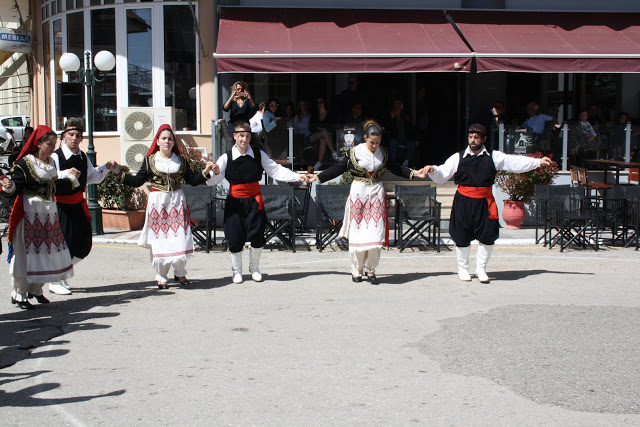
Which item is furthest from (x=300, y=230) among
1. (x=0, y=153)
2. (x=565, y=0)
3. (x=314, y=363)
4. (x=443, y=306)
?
(x=0, y=153)

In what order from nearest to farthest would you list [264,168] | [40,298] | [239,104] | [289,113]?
[40,298], [264,168], [239,104], [289,113]

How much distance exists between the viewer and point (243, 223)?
9.01 m

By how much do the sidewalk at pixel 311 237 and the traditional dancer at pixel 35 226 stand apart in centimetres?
470

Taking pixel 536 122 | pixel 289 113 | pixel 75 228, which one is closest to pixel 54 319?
pixel 75 228

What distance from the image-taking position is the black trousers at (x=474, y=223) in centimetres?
900

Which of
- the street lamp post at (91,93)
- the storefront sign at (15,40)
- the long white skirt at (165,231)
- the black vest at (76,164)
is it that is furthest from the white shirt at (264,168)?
the storefront sign at (15,40)

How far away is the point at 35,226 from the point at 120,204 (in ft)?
21.7

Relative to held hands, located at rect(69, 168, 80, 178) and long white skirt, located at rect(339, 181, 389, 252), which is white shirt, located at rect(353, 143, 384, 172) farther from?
held hands, located at rect(69, 168, 80, 178)

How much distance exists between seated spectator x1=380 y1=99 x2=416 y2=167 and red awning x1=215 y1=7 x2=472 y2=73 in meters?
1.49

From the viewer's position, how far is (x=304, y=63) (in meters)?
13.8

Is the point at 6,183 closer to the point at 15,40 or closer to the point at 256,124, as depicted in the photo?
the point at 256,124

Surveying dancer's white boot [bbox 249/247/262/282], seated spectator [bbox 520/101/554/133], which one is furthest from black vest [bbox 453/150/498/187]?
seated spectator [bbox 520/101/554/133]

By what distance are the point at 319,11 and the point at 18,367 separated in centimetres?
1190

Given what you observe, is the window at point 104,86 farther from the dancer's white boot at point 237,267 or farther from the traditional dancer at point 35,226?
the traditional dancer at point 35,226
